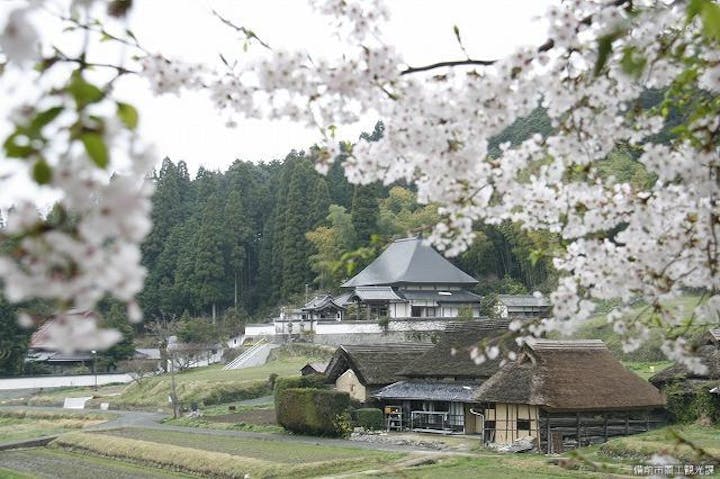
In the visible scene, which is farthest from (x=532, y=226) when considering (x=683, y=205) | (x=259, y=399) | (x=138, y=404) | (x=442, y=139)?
(x=138, y=404)

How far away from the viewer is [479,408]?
19719mm

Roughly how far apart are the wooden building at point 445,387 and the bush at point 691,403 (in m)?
4.37

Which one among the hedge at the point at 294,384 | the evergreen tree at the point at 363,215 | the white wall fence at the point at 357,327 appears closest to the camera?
the hedge at the point at 294,384

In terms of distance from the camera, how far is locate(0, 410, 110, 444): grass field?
78.1 ft

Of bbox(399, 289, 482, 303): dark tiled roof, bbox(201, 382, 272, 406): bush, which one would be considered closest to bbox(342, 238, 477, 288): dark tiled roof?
bbox(399, 289, 482, 303): dark tiled roof

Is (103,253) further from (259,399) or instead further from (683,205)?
(259,399)

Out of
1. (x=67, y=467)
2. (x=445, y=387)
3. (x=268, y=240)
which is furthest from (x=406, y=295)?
(x=67, y=467)

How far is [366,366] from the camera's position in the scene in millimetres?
23500

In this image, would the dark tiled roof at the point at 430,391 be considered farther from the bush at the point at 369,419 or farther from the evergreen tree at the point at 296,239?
the evergreen tree at the point at 296,239

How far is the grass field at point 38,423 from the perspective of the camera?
23.8m

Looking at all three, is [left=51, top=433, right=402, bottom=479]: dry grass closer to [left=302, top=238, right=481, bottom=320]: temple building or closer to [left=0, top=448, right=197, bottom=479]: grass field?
[left=0, top=448, right=197, bottom=479]: grass field

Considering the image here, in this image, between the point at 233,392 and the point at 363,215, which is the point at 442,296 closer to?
the point at 363,215

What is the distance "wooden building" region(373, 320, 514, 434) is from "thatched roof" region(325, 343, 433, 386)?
0.66 metres

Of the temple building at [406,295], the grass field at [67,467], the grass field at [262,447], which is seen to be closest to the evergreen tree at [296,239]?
the temple building at [406,295]
